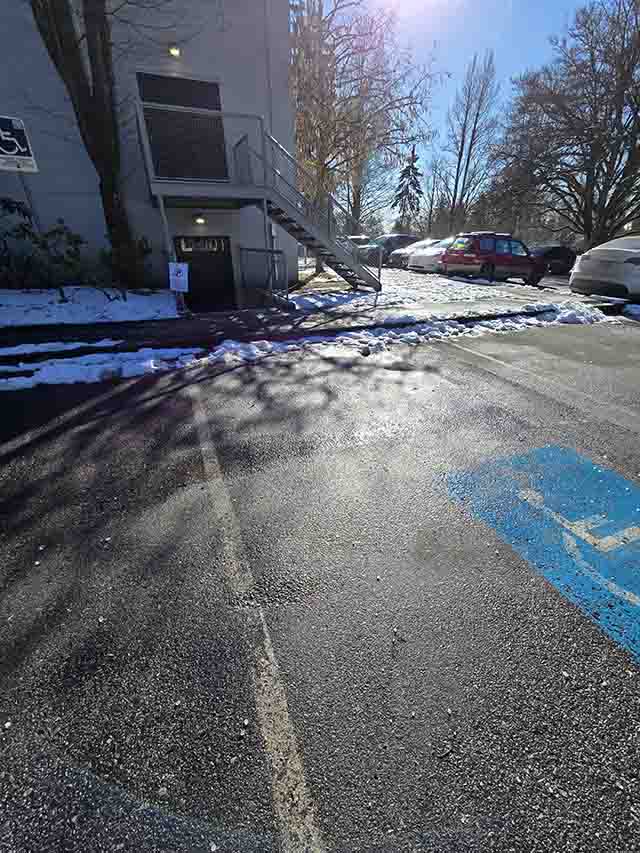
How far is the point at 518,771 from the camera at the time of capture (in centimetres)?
131

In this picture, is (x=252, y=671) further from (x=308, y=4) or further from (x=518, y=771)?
(x=308, y=4)

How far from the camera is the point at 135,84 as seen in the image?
30.5 feet

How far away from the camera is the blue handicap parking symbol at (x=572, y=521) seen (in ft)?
6.38

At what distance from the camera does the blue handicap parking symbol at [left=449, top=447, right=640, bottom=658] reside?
1.95 metres

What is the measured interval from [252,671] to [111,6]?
14.1 meters

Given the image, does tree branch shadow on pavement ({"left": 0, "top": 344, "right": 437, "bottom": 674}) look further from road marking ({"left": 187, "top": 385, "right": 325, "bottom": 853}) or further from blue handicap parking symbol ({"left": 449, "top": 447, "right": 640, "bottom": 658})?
blue handicap parking symbol ({"left": 449, "top": 447, "right": 640, "bottom": 658})

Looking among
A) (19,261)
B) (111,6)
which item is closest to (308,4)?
(111,6)

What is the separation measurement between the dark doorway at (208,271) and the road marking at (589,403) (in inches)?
309

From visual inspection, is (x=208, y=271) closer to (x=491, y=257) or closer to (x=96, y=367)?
(x=96, y=367)

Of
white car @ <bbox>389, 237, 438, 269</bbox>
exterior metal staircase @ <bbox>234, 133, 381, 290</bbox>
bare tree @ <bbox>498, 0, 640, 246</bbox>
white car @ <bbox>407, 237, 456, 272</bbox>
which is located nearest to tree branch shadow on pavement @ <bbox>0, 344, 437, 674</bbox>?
exterior metal staircase @ <bbox>234, 133, 381, 290</bbox>

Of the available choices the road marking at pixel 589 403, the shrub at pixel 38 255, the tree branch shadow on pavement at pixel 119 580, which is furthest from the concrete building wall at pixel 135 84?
the road marking at pixel 589 403

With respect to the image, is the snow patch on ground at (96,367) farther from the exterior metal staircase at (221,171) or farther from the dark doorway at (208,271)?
the dark doorway at (208,271)

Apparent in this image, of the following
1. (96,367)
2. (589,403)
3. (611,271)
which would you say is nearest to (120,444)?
(96,367)

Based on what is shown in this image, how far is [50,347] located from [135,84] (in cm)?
783
